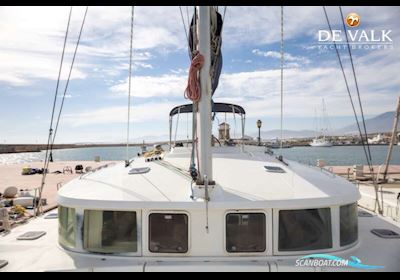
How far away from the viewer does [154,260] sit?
353 cm

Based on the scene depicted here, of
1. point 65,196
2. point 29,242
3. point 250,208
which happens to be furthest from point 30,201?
point 250,208

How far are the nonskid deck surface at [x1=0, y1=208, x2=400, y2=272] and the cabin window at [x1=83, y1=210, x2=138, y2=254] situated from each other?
0.10 meters

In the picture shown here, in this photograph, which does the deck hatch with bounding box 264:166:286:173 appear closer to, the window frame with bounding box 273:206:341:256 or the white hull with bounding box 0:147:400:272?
the white hull with bounding box 0:147:400:272

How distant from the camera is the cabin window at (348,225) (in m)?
3.75

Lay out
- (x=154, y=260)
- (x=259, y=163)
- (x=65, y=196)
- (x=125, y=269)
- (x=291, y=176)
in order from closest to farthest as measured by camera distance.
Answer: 1. (x=125, y=269)
2. (x=154, y=260)
3. (x=65, y=196)
4. (x=291, y=176)
5. (x=259, y=163)

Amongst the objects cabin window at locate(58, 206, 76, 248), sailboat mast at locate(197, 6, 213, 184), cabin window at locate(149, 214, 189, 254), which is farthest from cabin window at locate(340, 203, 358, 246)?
cabin window at locate(58, 206, 76, 248)

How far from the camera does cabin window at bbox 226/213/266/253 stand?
11.5ft

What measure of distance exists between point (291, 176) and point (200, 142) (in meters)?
1.45

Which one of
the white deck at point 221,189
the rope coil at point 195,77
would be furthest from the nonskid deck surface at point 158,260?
the rope coil at point 195,77

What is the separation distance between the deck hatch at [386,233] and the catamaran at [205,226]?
493 mm

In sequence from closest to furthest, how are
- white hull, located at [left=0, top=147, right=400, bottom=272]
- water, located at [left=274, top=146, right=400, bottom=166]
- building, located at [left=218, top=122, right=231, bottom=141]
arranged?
white hull, located at [left=0, top=147, right=400, bottom=272] → building, located at [left=218, top=122, right=231, bottom=141] → water, located at [left=274, top=146, right=400, bottom=166]

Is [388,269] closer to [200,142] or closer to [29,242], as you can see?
[200,142]

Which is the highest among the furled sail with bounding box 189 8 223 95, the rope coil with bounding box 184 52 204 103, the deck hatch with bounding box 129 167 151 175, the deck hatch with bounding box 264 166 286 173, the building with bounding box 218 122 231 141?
the furled sail with bounding box 189 8 223 95

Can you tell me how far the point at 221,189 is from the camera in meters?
3.71
